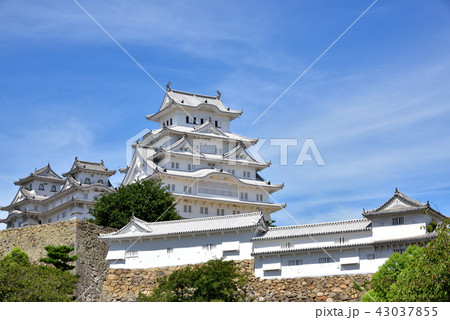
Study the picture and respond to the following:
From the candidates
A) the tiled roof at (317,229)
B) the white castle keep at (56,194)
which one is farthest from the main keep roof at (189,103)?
the tiled roof at (317,229)

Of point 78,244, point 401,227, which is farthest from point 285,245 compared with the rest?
point 78,244

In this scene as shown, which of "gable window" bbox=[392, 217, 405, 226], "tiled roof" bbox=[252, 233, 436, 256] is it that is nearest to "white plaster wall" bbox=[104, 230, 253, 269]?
"tiled roof" bbox=[252, 233, 436, 256]

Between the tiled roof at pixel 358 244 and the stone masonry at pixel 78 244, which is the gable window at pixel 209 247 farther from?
the stone masonry at pixel 78 244

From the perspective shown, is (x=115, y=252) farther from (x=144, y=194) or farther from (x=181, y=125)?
(x=181, y=125)

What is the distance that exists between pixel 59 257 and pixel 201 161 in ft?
85.7

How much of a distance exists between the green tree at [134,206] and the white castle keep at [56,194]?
19.5m

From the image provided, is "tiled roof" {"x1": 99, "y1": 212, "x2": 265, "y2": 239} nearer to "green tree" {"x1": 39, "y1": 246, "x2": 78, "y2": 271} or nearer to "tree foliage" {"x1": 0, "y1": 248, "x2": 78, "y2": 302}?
"green tree" {"x1": 39, "y1": 246, "x2": 78, "y2": 271}

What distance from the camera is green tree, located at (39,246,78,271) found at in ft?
135

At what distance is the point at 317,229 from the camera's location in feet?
A: 131

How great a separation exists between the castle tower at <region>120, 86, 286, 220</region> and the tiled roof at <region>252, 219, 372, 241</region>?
22.2m

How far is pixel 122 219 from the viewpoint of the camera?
49875 millimetres

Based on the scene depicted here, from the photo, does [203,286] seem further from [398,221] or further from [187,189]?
[187,189]

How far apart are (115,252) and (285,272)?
10.5 meters

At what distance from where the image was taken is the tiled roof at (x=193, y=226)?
41375 mm
